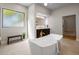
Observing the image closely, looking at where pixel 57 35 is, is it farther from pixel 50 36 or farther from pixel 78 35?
pixel 78 35

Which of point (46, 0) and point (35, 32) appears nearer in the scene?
point (46, 0)

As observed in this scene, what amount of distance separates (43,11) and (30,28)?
550 millimetres

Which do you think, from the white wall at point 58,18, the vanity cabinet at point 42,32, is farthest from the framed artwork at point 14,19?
the white wall at point 58,18

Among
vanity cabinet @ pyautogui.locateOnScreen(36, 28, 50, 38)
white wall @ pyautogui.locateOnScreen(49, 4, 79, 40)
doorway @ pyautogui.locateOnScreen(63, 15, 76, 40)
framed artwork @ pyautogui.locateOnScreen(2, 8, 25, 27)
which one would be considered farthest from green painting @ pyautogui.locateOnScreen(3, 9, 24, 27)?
doorway @ pyautogui.locateOnScreen(63, 15, 76, 40)

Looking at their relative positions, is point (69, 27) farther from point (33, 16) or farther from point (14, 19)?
point (14, 19)

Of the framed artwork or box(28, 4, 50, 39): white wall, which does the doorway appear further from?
the framed artwork

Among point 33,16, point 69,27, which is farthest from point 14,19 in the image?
point 69,27

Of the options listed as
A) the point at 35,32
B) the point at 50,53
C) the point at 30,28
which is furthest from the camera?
the point at 30,28

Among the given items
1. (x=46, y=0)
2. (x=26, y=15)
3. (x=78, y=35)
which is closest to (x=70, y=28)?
(x=78, y=35)

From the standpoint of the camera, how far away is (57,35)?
197 centimetres

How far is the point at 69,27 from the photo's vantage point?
1.87 metres

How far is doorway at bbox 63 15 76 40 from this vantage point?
1.86 m

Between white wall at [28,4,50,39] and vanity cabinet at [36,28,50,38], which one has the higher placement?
white wall at [28,4,50,39]

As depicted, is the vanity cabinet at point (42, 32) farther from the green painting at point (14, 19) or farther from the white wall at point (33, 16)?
the green painting at point (14, 19)
